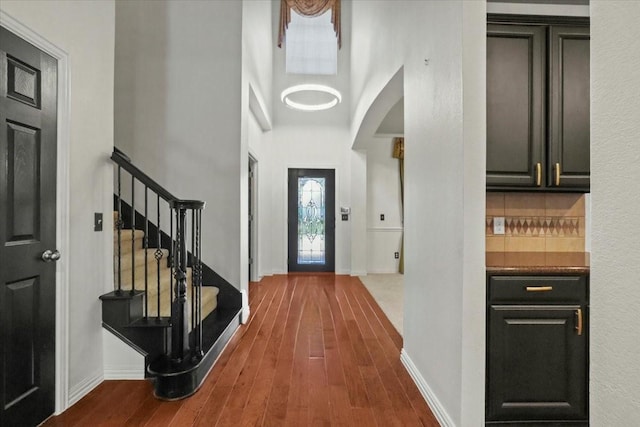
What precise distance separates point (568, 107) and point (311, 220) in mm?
4869

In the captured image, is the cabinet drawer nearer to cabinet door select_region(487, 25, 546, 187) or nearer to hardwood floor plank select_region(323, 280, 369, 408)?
cabinet door select_region(487, 25, 546, 187)

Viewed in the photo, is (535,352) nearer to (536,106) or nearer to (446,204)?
(446,204)

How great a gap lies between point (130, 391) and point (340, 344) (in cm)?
166

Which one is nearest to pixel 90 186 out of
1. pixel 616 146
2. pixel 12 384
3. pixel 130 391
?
pixel 12 384

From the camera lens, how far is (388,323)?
11.6ft

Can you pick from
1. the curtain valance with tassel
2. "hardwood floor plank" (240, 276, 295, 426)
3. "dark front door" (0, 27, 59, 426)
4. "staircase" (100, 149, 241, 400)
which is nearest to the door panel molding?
"dark front door" (0, 27, 59, 426)

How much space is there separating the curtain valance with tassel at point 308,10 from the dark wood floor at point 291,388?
4.63m

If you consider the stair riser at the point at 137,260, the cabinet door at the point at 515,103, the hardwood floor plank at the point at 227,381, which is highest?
the cabinet door at the point at 515,103

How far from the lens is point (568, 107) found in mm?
1923

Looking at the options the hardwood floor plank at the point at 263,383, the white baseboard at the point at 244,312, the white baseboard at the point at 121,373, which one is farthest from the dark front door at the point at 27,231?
the white baseboard at the point at 244,312

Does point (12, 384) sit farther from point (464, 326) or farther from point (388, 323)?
point (388, 323)

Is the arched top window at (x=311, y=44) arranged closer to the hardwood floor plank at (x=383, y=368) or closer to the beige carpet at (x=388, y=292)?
the beige carpet at (x=388, y=292)

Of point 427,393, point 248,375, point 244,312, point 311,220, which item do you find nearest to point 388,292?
point 311,220

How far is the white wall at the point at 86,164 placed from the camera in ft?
6.61
